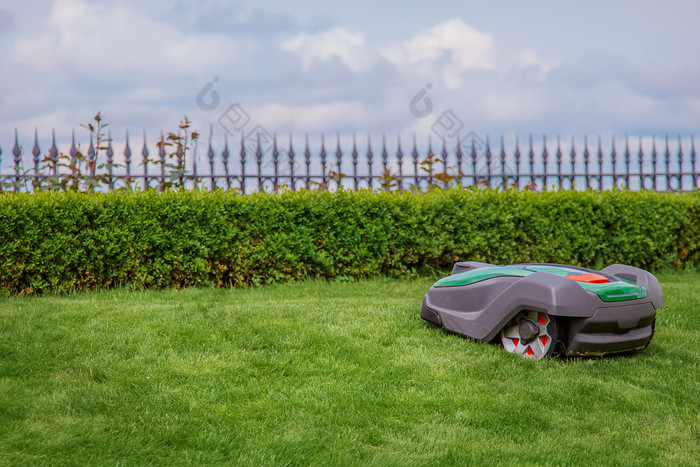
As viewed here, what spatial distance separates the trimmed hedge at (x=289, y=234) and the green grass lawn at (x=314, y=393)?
1.53 meters

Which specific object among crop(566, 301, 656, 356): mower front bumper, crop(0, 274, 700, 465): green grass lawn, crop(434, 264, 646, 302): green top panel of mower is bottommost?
crop(0, 274, 700, 465): green grass lawn

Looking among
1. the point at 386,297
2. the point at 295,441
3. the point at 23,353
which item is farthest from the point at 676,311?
the point at 23,353

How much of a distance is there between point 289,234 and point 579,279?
4.30m

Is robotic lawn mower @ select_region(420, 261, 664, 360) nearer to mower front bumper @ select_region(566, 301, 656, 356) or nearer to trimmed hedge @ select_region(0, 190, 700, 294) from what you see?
mower front bumper @ select_region(566, 301, 656, 356)

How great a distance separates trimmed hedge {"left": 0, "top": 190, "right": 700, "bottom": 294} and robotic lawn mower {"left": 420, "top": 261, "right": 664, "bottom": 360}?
10.4 feet

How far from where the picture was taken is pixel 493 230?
8.92m

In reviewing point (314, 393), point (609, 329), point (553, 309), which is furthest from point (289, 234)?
point (609, 329)

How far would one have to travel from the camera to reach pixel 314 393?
422 cm

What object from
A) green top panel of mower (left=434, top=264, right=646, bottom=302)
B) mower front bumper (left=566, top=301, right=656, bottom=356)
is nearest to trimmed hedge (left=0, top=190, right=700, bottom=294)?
green top panel of mower (left=434, top=264, right=646, bottom=302)

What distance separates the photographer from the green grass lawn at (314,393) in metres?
3.52

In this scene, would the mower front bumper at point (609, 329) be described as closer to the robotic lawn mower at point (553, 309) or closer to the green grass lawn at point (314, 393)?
the robotic lawn mower at point (553, 309)

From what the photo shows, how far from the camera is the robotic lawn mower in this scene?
4.68m

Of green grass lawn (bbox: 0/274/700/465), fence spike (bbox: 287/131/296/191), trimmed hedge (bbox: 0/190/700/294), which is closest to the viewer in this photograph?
green grass lawn (bbox: 0/274/700/465)

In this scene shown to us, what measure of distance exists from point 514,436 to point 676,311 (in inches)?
158
